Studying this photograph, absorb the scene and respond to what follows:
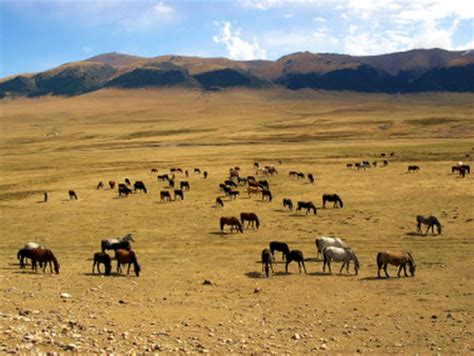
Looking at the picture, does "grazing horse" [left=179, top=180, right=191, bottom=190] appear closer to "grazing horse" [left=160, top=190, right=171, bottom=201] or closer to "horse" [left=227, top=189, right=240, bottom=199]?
"grazing horse" [left=160, top=190, right=171, bottom=201]

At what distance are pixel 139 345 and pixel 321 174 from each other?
43858 mm

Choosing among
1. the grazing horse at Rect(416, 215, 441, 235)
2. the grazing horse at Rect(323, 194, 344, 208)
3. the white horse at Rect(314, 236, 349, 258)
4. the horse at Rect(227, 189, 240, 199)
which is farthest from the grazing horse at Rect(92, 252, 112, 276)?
the horse at Rect(227, 189, 240, 199)

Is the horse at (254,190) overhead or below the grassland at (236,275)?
overhead

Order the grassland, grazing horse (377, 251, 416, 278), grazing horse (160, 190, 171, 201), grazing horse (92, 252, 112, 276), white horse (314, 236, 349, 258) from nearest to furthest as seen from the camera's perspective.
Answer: the grassland, grazing horse (377, 251, 416, 278), grazing horse (92, 252, 112, 276), white horse (314, 236, 349, 258), grazing horse (160, 190, 171, 201)

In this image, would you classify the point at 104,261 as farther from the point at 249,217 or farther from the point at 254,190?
the point at 254,190

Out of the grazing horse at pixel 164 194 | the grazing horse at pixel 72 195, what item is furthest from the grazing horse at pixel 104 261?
the grazing horse at pixel 72 195

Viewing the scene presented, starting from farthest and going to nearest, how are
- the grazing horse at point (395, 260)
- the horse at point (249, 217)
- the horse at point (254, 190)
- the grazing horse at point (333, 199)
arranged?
the horse at point (254, 190), the grazing horse at point (333, 199), the horse at point (249, 217), the grazing horse at point (395, 260)

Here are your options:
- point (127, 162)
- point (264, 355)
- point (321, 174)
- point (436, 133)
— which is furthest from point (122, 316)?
point (436, 133)

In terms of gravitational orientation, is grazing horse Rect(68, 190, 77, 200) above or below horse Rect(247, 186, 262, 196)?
below

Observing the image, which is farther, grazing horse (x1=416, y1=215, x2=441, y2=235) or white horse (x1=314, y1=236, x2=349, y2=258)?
grazing horse (x1=416, y1=215, x2=441, y2=235)

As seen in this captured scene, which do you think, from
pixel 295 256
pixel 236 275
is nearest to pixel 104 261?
pixel 236 275

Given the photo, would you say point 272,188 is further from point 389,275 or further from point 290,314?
point 290,314

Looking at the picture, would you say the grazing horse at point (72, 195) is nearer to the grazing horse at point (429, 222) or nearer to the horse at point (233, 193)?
the horse at point (233, 193)

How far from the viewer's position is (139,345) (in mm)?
11438
